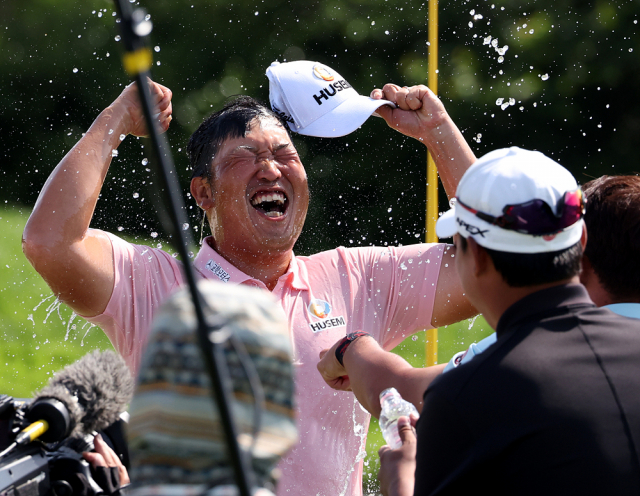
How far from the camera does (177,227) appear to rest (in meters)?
0.83

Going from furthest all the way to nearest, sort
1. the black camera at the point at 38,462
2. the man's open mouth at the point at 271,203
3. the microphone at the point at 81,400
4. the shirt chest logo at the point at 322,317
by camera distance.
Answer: the man's open mouth at the point at 271,203 < the shirt chest logo at the point at 322,317 < the microphone at the point at 81,400 < the black camera at the point at 38,462

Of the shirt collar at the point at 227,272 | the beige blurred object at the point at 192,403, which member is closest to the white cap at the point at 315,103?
the shirt collar at the point at 227,272

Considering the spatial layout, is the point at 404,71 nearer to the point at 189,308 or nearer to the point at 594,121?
the point at 594,121

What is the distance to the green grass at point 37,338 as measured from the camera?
20.2ft

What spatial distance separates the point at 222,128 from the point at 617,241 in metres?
1.49

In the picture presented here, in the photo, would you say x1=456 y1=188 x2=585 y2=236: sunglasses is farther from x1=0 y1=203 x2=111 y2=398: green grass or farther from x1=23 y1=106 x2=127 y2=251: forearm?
x1=0 y1=203 x2=111 y2=398: green grass

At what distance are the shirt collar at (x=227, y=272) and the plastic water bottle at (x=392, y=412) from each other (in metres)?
0.94

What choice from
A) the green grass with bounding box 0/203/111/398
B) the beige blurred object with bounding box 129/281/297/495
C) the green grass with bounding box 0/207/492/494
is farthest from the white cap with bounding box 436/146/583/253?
the green grass with bounding box 0/203/111/398

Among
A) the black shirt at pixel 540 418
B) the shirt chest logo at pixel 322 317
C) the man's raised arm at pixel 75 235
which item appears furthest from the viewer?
the shirt chest logo at pixel 322 317

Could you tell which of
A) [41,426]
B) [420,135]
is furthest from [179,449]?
[420,135]

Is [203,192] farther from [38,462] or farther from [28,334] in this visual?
[28,334]

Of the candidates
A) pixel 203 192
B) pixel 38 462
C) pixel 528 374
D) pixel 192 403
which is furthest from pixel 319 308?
pixel 192 403

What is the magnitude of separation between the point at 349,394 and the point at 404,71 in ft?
32.1

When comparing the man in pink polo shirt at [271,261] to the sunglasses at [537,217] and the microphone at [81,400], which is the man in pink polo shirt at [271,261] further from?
the sunglasses at [537,217]
